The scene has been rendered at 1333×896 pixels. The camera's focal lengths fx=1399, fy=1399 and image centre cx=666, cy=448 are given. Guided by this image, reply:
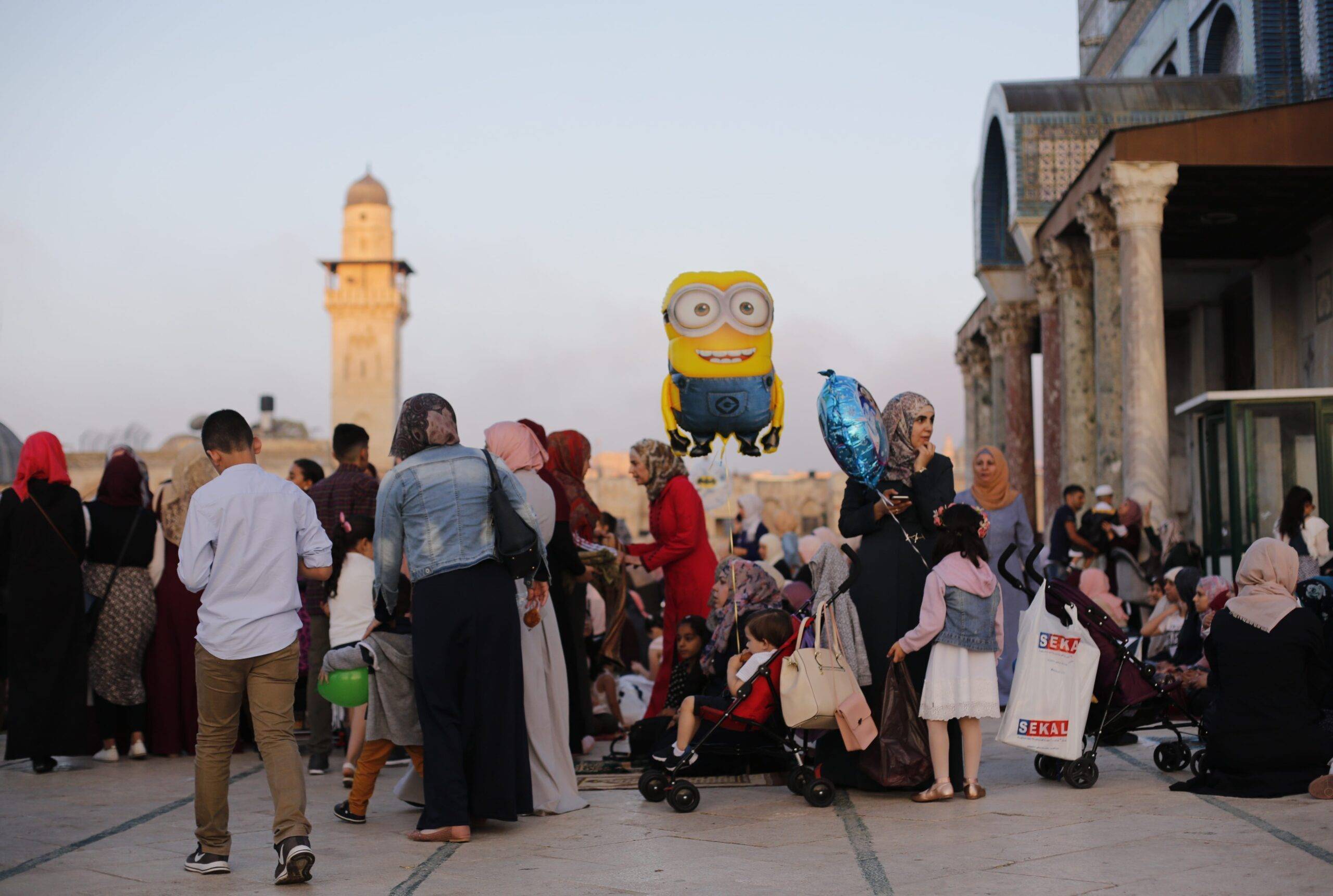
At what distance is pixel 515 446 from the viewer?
6770 millimetres

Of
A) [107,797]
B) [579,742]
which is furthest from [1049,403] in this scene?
[107,797]

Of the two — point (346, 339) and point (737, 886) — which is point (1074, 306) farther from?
point (346, 339)

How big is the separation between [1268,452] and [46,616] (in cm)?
1015

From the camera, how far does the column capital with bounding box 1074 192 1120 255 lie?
17172 millimetres

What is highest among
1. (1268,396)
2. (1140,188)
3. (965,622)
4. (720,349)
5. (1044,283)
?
(1140,188)

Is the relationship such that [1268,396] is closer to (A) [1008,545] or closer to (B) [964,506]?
(A) [1008,545]

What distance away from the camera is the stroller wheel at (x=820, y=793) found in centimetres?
626

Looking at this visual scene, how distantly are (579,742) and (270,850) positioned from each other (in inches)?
104

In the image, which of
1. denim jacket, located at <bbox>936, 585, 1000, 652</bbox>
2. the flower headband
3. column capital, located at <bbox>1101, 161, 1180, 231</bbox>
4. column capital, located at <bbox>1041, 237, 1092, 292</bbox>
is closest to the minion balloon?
the flower headband

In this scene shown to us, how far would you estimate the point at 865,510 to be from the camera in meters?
6.69

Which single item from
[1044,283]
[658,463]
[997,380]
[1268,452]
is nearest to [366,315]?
[997,380]

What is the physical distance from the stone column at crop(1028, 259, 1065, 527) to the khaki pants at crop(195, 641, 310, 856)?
55.5 feet

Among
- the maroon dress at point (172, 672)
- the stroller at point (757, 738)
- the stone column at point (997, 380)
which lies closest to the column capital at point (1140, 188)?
the stone column at point (997, 380)

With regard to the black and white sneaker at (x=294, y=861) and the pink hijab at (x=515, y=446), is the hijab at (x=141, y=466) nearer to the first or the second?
the pink hijab at (x=515, y=446)
